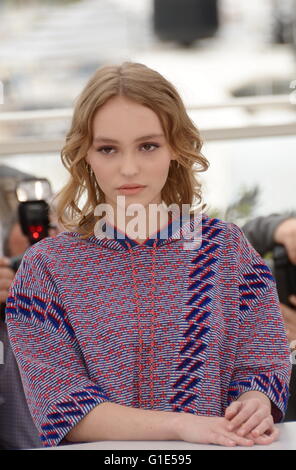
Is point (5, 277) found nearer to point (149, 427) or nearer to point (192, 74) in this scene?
point (149, 427)

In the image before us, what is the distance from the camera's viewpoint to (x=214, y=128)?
1.99 metres

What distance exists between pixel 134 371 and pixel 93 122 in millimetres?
361

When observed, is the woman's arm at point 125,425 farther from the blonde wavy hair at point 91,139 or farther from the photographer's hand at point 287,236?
the photographer's hand at point 287,236

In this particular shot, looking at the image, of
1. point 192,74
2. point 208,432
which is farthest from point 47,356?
point 192,74

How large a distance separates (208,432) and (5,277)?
2.10 ft

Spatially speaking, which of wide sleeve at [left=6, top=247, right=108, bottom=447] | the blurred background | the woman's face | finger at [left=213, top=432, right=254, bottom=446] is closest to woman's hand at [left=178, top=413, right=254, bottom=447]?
finger at [left=213, top=432, right=254, bottom=446]

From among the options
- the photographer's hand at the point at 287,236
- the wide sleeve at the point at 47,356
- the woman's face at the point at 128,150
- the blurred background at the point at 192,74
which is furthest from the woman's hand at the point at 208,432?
the photographer's hand at the point at 287,236

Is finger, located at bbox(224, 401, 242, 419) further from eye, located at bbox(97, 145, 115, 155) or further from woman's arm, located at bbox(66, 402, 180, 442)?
eye, located at bbox(97, 145, 115, 155)

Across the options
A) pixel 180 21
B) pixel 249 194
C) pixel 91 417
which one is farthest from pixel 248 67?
pixel 91 417

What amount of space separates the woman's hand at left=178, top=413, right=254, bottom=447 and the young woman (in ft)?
0.11
